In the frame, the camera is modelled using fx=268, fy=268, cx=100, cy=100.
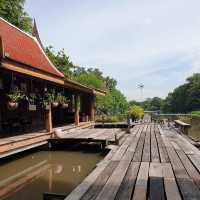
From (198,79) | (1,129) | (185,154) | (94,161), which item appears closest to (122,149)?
(94,161)

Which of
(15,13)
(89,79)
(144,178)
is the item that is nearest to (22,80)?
(144,178)

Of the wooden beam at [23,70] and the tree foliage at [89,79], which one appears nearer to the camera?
the wooden beam at [23,70]

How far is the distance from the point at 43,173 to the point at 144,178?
11.6 ft

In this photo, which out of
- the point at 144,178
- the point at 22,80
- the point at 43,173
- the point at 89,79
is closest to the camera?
the point at 144,178

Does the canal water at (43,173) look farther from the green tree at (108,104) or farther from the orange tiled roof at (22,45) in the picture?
the green tree at (108,104)

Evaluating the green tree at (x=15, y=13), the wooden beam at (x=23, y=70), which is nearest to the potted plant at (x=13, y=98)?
the wooden beam at (x=23, y=70)

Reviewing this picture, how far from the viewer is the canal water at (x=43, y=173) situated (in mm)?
5691

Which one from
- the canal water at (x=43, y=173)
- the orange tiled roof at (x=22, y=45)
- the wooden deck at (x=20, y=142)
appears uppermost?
the orange tiled roof at (x=22, y=45)

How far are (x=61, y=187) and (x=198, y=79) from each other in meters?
67.7

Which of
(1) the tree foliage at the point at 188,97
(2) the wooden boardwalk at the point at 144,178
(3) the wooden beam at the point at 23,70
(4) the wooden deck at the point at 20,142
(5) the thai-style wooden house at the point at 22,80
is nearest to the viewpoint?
(2) the wooden boardwalk at the point at 144,178

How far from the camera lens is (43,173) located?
7199 millimetres

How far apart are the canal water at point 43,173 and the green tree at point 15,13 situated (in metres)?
12.0

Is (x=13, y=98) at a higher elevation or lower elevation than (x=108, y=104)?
lower

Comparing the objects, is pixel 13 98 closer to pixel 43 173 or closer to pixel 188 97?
pixel 43 173
